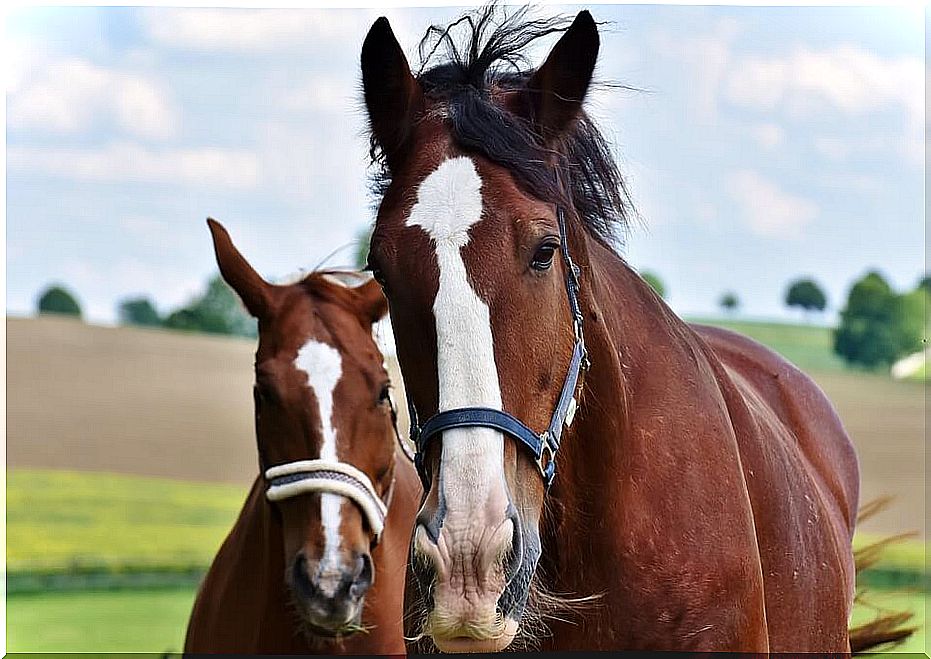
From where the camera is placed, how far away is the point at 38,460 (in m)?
15.5

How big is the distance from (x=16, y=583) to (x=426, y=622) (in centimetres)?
1223

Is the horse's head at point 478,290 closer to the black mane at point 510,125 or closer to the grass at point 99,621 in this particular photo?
the black mane at point 510,125

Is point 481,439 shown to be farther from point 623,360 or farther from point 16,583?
point 16,583

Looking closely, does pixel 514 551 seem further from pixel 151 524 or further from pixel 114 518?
pixel 114 518

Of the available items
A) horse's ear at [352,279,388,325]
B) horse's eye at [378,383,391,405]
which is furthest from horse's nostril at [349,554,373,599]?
horse's ear at [352,279,388,325]

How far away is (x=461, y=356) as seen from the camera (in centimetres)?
148

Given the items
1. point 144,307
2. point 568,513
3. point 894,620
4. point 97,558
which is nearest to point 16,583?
point 97,558

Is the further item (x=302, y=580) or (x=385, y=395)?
(x=385, y=395)

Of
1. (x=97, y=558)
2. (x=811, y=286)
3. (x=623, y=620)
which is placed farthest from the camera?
(x=97, y=558)

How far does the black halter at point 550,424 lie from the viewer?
1.46m

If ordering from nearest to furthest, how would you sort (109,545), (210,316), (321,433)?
(321,433)
(109,545)
(210,316)

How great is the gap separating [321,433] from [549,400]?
116 centimetres

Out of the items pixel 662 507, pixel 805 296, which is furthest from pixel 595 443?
pixel 805 296

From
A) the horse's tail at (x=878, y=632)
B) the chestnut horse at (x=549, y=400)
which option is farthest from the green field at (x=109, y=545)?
the chestnut horse at (x=549, y=400)
